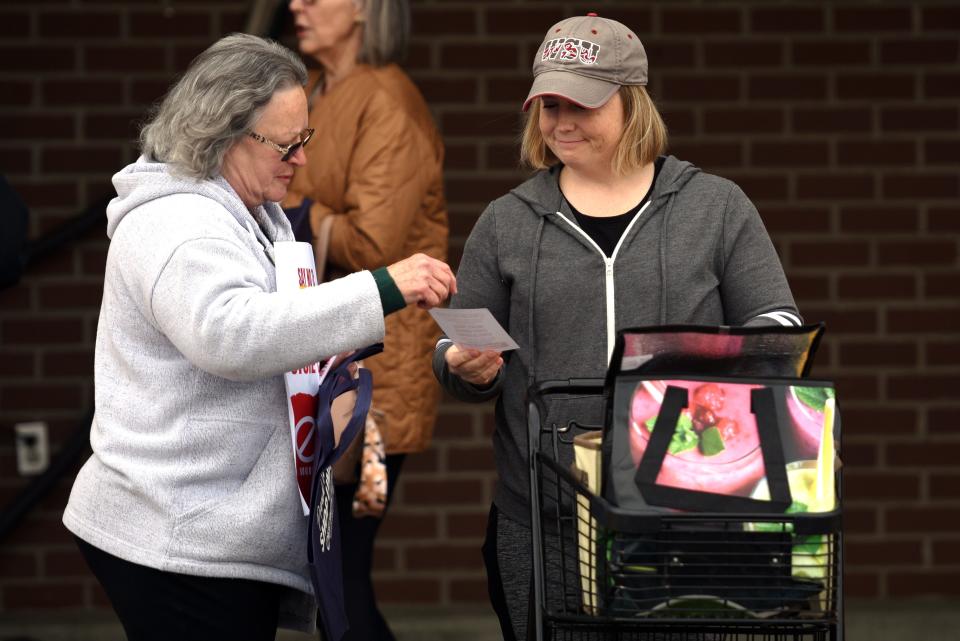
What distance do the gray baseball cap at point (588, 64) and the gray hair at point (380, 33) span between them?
1230mm

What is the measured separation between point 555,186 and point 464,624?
2883 millimetres

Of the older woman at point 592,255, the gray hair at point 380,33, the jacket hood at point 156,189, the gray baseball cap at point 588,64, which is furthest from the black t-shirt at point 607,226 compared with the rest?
the gray hair at point 380,33

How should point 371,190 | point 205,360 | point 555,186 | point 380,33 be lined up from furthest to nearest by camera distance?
point 380,33, point 371,190, point 555,186, point 205,360

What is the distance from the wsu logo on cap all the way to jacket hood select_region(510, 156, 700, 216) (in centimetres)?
29

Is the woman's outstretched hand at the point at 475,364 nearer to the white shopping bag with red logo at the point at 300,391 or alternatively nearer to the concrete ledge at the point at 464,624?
the white shopping bag with red logo at the point at 300,391

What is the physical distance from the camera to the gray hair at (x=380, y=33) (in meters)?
4.62

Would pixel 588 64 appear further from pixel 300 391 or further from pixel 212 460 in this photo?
pixel 212 460

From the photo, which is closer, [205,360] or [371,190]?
[205,360]

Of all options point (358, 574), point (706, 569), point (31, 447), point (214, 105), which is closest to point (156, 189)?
point (214, 105)

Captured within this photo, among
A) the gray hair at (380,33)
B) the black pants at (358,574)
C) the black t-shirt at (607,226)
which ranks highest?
the gray hair at (380,33)

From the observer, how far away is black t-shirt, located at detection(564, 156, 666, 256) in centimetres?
345

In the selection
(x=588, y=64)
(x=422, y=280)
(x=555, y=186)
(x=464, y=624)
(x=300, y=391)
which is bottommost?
(x=464, y=624)

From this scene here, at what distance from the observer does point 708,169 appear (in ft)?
19.7

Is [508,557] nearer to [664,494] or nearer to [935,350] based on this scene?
[664,494]
